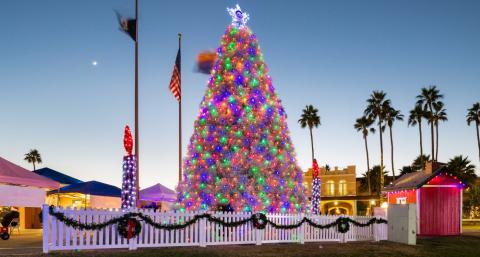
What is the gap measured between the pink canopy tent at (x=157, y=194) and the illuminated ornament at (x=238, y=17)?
12969 millimetres

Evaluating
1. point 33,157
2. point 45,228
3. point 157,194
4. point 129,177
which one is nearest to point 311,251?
point 129,177

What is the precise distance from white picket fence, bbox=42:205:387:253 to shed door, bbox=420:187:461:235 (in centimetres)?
557

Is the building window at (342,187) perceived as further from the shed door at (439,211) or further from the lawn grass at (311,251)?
the lawn grass at (311,251)

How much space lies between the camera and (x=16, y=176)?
19312 mm

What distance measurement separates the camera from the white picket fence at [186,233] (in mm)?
12641

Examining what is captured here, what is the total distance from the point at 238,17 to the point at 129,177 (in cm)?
749

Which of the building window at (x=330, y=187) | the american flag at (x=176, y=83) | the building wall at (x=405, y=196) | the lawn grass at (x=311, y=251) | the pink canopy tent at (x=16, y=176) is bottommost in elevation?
the building window at (x=330, y=187)

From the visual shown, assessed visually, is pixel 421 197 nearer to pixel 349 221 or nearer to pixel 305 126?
pixel 349 221

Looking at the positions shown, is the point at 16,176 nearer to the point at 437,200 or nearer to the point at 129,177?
the point at 129,177

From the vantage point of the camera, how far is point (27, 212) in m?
29.1

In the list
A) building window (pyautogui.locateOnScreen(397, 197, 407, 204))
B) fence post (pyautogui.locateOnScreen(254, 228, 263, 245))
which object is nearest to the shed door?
building window (pyautogui.locateOnScreen(397, 197, 407, 204))

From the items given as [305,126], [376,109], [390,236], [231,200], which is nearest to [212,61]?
[231,200]

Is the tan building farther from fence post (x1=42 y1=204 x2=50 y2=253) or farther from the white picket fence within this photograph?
fence post (x1=42 y1=204 x2=50 y2=253)

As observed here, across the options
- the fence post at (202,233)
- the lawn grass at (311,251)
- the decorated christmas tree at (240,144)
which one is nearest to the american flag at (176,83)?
the decorated christmas tree at (240,144)
